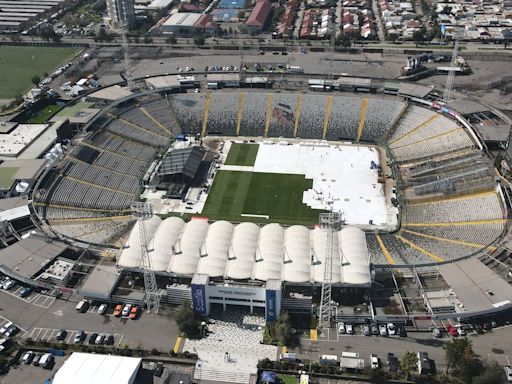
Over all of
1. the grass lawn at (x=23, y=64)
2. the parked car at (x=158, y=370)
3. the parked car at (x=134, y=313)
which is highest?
the grass lawn at (x=23, y=64)

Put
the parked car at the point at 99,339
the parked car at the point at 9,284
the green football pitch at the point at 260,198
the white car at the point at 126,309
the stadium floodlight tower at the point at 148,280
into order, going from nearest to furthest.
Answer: the parked car at the point at 99,339
the stadium floodlight tower at the point at 148,280
the white car at the point at 126,309
the parked car at the point at 9,284
the green football pitch at the point at 260,198

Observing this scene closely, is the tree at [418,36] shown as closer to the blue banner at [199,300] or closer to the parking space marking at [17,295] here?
the blue banner at [199,300]

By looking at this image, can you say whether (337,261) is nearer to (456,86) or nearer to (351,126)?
(351,126)

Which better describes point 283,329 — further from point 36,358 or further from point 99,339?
point 36,358

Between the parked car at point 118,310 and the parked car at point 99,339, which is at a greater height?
the parked car at point 118,310

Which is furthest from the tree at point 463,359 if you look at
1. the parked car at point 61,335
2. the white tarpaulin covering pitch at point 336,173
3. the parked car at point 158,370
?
the parked car at point 61,335

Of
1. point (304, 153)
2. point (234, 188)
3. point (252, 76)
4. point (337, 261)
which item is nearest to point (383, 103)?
point (304, 153)
